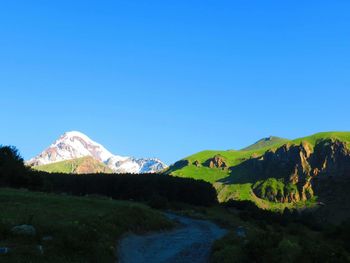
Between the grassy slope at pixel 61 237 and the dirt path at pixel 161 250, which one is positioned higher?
the grassy slope at pixel 61 237

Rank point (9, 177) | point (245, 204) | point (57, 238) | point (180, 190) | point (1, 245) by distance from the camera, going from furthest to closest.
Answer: point (245, 204) < point (180, 190) < point (9, 177) < point (57, 238) < point (1, 245)

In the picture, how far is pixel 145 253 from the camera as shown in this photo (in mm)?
31078

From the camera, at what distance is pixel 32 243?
24.0 m

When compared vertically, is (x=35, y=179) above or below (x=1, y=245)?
above

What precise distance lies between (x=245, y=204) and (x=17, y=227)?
169 m

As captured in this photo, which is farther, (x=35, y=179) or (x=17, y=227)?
(x=35, y=179)

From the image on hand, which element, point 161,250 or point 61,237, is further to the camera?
point 161,250

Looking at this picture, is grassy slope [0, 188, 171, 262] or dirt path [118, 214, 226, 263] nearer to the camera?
grassy slope [0, 188, 171, 262]

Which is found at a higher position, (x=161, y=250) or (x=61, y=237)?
(x=61, y=237)

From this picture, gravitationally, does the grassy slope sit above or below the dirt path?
above

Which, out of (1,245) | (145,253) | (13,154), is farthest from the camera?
(13,154)

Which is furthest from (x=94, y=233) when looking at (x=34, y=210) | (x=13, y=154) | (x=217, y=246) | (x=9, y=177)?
(x=13, y=154)

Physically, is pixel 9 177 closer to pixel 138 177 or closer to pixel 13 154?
pixel 13 154

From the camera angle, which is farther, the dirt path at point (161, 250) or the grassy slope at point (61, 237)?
the dirt path at point (161, 250)
